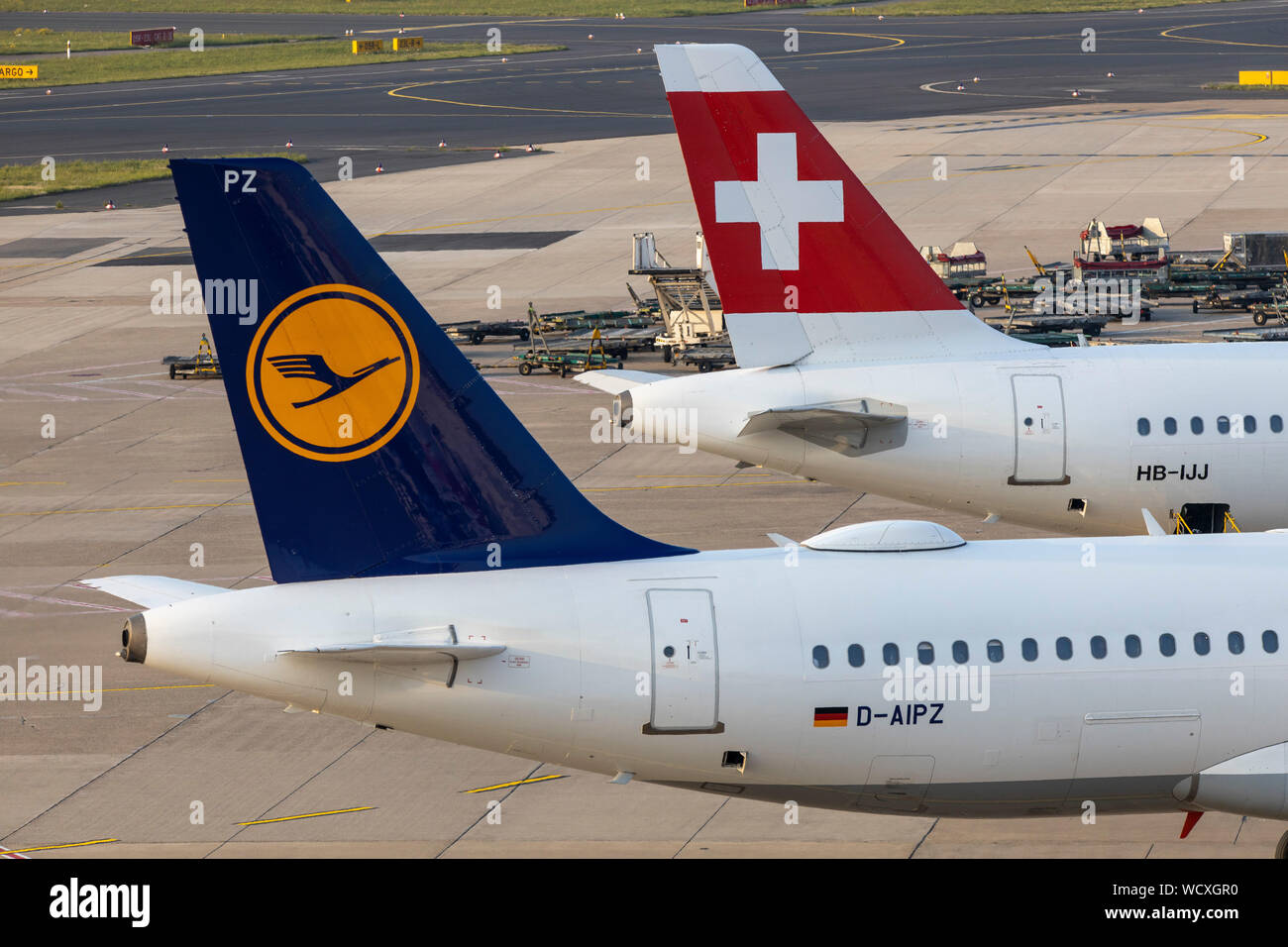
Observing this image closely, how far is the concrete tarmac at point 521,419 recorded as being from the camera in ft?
80.7

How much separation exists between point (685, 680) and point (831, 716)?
166 centimetres

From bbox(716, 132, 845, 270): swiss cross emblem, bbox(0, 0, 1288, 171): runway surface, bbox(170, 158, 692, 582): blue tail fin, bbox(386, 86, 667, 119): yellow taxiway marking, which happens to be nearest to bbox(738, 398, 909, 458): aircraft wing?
bbox(716, 132, 845, 270): swiss cross emblem

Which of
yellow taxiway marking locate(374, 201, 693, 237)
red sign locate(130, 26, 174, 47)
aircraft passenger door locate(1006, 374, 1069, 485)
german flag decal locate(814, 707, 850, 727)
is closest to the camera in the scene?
german flag decal locate(814, 707, 850, 727)

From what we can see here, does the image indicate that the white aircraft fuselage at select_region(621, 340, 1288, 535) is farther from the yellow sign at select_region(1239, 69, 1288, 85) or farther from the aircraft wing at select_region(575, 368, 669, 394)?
the yellow sign at select_region(1239, 69, 1288, 85)

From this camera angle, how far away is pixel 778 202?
30422 millimetres

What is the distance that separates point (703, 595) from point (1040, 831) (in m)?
7.55

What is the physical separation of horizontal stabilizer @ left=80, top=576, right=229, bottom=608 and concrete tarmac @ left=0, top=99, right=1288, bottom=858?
17.4 feet

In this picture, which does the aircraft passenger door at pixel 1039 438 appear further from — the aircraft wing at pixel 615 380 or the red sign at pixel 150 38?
the red sign at pixel 150 38

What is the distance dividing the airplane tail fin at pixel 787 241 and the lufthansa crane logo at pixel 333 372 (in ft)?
40.2

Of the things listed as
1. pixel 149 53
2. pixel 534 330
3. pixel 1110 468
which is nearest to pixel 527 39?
pixel 149 53

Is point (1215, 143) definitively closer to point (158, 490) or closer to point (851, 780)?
point (158, 490)

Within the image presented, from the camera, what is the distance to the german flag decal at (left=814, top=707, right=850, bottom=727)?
62.8ft

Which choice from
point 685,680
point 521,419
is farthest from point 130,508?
point 685,680

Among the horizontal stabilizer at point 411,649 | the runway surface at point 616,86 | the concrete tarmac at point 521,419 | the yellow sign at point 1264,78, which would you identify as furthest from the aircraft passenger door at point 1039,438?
the yellow sign at point 1264,78
